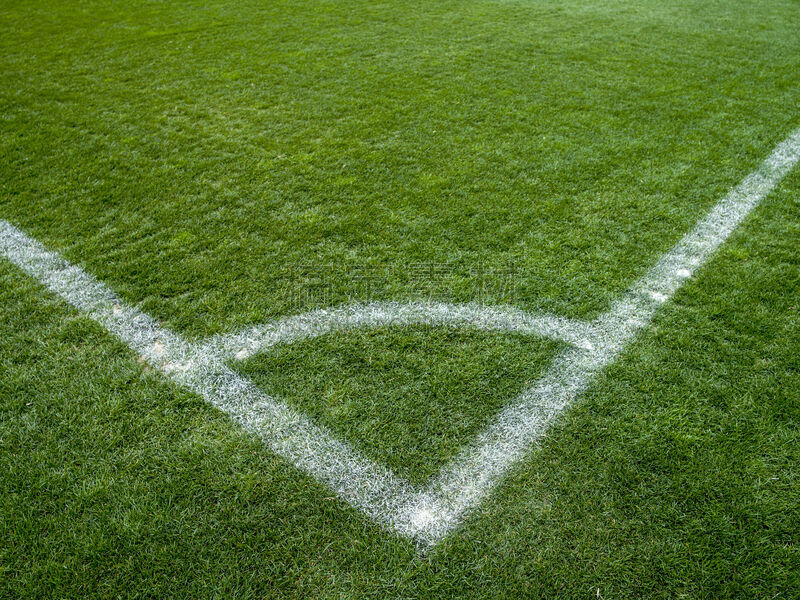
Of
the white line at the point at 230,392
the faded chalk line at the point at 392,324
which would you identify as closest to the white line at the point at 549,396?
the faded chalk line at the point at 392,324

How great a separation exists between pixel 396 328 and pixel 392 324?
0.09 ft

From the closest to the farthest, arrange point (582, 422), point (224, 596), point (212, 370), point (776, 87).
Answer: point (224, 596)
point (582, 422)
point (212, 370)
point (776, 87)

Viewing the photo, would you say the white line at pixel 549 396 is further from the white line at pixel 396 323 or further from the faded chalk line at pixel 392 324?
the white line at pixel 396 323

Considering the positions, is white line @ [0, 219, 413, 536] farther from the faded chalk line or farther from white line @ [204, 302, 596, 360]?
white line @ [204, 302, 596, 360]

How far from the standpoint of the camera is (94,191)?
3.07 metres

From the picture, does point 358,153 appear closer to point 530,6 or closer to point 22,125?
point 22,125

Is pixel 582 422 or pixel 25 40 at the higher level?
pixel 25 40

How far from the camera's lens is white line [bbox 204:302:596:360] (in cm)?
214

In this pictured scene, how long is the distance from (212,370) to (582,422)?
1.32m

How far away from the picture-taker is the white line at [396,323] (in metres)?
2.14

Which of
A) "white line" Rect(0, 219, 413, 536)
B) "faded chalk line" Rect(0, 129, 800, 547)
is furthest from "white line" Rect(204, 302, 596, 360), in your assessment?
"white line" Rect(0, 219, 413, 536)

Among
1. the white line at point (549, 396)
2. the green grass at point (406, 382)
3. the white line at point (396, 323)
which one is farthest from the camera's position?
the white line at point (396, 323)

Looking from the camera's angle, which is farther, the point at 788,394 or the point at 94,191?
the point at 94,191

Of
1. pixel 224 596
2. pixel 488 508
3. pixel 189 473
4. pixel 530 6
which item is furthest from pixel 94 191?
pixel 530 6
